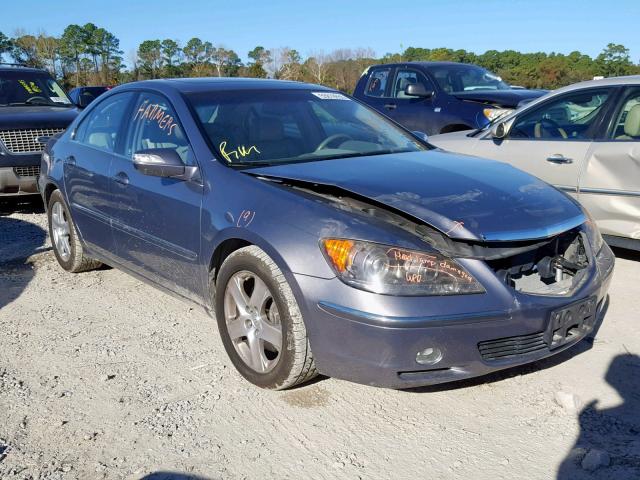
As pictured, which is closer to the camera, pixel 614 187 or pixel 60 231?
pixel 614 187

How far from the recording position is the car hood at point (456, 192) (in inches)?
124

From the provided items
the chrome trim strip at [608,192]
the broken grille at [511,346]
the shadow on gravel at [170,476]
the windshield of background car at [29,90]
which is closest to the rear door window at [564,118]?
the chrome trim strip at [608,192]

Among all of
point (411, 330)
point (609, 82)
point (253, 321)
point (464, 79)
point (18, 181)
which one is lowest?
point (18, 181)

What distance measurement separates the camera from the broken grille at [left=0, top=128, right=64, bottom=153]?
320 inches

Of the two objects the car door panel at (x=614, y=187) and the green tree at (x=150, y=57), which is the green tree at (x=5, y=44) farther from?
the car door panel at (x=614, y=187)

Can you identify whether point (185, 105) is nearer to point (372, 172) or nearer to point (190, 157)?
point (190, 157)

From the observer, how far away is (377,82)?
10.7 metres

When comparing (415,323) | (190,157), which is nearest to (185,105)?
(190,157)

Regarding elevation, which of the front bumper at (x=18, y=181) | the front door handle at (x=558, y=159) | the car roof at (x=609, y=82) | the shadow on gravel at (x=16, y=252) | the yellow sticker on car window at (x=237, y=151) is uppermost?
the car roof at (x=609, y=82)

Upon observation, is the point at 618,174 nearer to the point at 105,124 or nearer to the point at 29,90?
the point at 105,124

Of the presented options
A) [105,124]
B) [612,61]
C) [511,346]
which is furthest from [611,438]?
[612,61]

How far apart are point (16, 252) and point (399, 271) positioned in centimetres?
461

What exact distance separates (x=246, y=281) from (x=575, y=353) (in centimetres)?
189

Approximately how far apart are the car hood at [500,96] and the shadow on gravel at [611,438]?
5.65m
